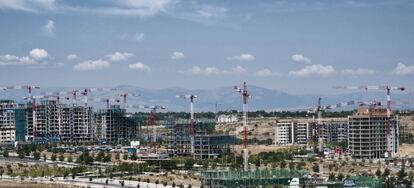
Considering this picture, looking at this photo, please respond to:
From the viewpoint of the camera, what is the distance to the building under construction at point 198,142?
8594cm

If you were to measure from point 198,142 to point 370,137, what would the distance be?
59.7 feet

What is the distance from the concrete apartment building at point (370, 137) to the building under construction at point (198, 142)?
13.5 metres

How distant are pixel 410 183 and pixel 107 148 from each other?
4934 cm

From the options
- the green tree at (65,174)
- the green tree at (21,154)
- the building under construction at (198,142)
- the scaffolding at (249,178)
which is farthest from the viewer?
the green tree at (21,154)

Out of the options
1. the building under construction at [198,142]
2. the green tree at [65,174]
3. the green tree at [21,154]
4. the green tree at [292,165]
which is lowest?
the green tree at [65,174]

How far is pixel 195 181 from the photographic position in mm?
62562

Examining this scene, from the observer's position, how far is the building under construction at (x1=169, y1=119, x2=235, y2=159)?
85938 mm

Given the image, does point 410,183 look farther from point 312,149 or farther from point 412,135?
point 412,135

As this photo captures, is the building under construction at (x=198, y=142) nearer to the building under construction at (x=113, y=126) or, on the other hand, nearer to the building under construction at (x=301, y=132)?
the building under construction at (x=301, y=132)

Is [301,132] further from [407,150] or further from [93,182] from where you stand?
[93,182]

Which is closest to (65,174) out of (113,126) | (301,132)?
(113,126)

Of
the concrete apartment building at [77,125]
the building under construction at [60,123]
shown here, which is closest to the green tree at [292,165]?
the concrete apartment building at [77,125]

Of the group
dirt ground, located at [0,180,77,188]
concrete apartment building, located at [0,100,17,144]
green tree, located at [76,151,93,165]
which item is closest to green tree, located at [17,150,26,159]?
green tree, located at [76,151,93,165]

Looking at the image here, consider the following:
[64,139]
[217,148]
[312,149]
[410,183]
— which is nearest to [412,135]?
[312,149]
